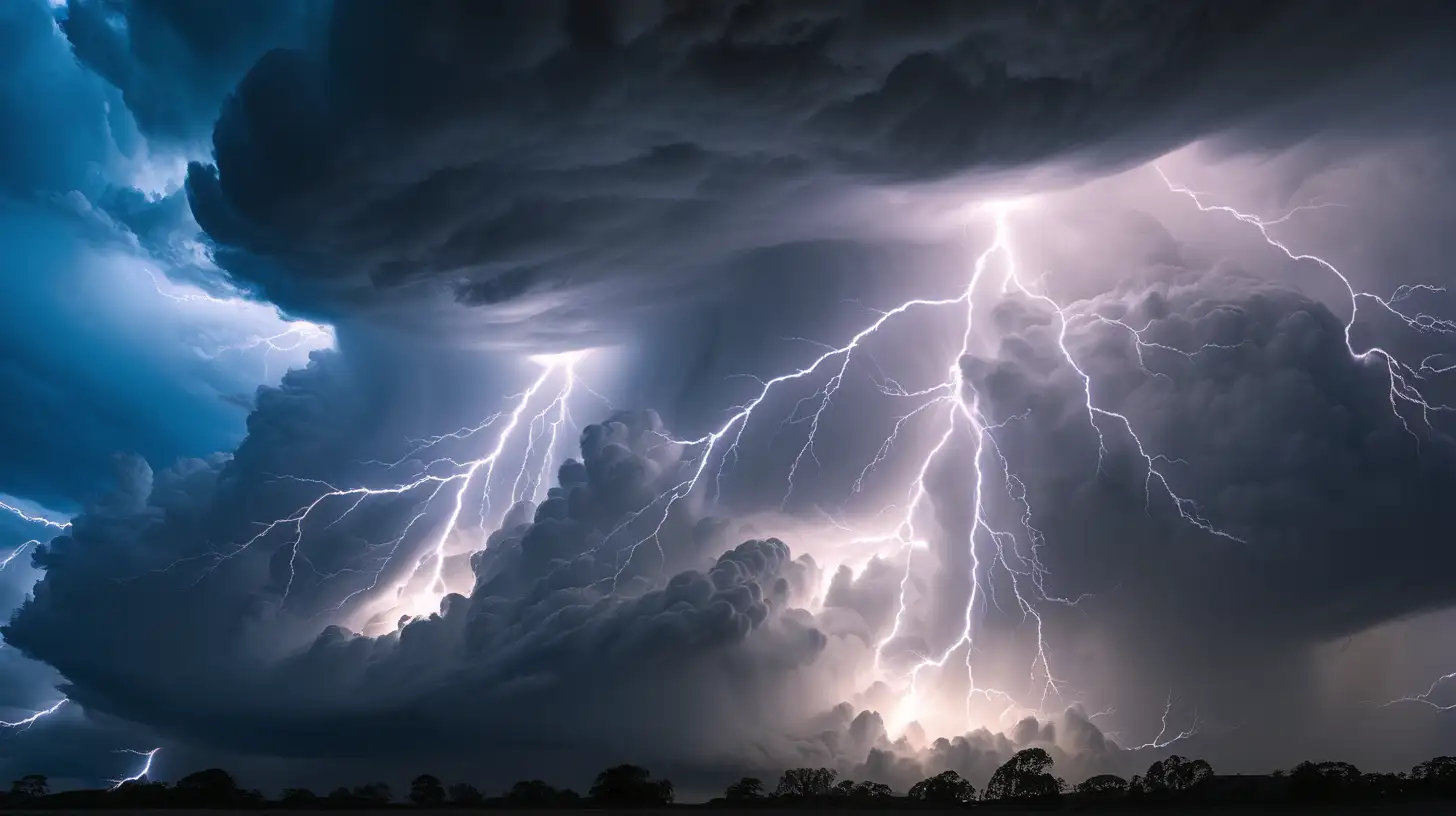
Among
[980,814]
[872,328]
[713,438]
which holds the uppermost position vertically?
[872,328]

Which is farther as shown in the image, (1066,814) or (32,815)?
(32,815)

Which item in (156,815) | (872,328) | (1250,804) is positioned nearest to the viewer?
(1250,804)

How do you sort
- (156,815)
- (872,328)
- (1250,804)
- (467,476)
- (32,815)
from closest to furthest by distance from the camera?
1. (1250,804)
2. (32,815)
3. (156,815)
4. (872,328)
5. (467,476)

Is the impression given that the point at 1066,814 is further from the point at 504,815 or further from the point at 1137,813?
the point at 504,815

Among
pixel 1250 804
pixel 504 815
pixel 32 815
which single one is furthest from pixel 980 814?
pixel 32 815

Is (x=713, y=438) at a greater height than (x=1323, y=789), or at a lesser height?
greater

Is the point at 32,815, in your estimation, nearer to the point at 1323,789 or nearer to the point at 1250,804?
the point at 1250,804

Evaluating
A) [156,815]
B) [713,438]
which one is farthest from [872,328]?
[156,815]

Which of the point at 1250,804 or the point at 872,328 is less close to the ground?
the point at 872,328

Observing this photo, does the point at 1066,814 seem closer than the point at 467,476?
Yes
